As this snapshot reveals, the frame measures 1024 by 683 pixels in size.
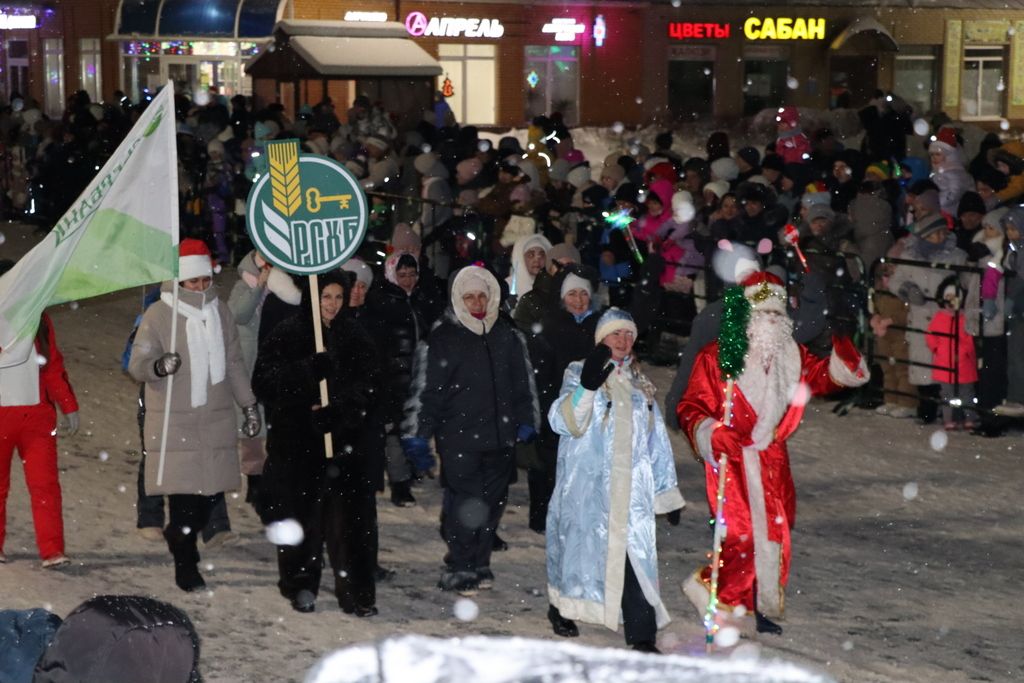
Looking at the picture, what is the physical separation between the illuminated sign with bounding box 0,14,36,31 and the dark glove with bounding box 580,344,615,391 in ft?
129

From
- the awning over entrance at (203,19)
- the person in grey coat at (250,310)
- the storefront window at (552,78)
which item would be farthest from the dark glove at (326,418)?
the storefront window at (552,78)

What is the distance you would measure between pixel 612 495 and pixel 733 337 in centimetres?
89

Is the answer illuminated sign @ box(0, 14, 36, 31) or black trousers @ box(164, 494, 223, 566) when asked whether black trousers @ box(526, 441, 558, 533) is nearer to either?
black trousers @ box(164, 494, 223, 566)

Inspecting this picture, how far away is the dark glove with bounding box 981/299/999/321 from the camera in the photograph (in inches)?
488

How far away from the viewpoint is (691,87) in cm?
4319

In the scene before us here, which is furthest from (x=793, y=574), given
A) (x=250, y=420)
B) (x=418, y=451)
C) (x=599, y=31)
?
(x=599, y=31)

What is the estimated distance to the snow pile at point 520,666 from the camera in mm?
3037

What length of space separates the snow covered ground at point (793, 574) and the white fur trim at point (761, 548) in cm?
21

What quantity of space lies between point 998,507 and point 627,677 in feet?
26.2

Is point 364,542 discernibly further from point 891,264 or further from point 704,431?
point 891,264

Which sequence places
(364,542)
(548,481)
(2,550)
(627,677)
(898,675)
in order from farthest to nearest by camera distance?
(548,481) → (2,550) → (364,542) → (898,675) → (627,677)

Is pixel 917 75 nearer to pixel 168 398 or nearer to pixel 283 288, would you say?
pixel 283 288

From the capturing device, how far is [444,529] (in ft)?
29.4

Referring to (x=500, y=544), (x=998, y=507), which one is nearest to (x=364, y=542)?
(x=500, y=544)
